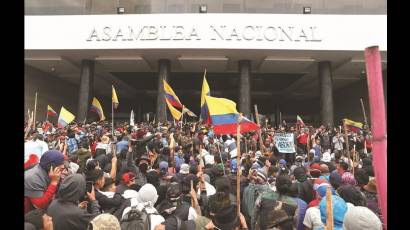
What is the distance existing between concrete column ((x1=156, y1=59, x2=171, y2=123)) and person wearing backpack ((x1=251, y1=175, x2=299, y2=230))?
1740 centimetres

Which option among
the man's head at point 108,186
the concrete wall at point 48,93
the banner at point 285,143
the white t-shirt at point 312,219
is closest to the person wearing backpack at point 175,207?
the man's head at point 108,186

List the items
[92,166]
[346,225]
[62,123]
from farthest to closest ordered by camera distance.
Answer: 1. [62,123]
2. [92,166]
3. [346,225]

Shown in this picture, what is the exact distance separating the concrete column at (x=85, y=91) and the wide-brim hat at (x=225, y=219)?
66.0 ft

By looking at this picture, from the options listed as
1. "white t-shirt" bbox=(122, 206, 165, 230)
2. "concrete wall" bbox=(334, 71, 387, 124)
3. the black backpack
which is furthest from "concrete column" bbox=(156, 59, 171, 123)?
the black backpack

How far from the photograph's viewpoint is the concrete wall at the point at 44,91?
26016 millimetres

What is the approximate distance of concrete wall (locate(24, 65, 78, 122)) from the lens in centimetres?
2602

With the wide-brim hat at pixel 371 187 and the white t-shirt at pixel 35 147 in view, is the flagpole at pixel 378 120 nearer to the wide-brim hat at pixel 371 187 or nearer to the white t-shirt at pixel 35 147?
the wide-brim hat at pixel 371 187

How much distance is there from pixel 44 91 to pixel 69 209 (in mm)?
26517


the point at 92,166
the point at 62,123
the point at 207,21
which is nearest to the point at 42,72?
the point at 207,21

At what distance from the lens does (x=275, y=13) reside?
21.4m

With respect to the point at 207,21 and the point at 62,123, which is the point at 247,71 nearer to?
the point at 207,21

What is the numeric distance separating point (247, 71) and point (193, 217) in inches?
762

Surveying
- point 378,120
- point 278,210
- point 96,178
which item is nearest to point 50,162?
point 96,178

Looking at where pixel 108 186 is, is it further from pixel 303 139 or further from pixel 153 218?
pixel 303 139
